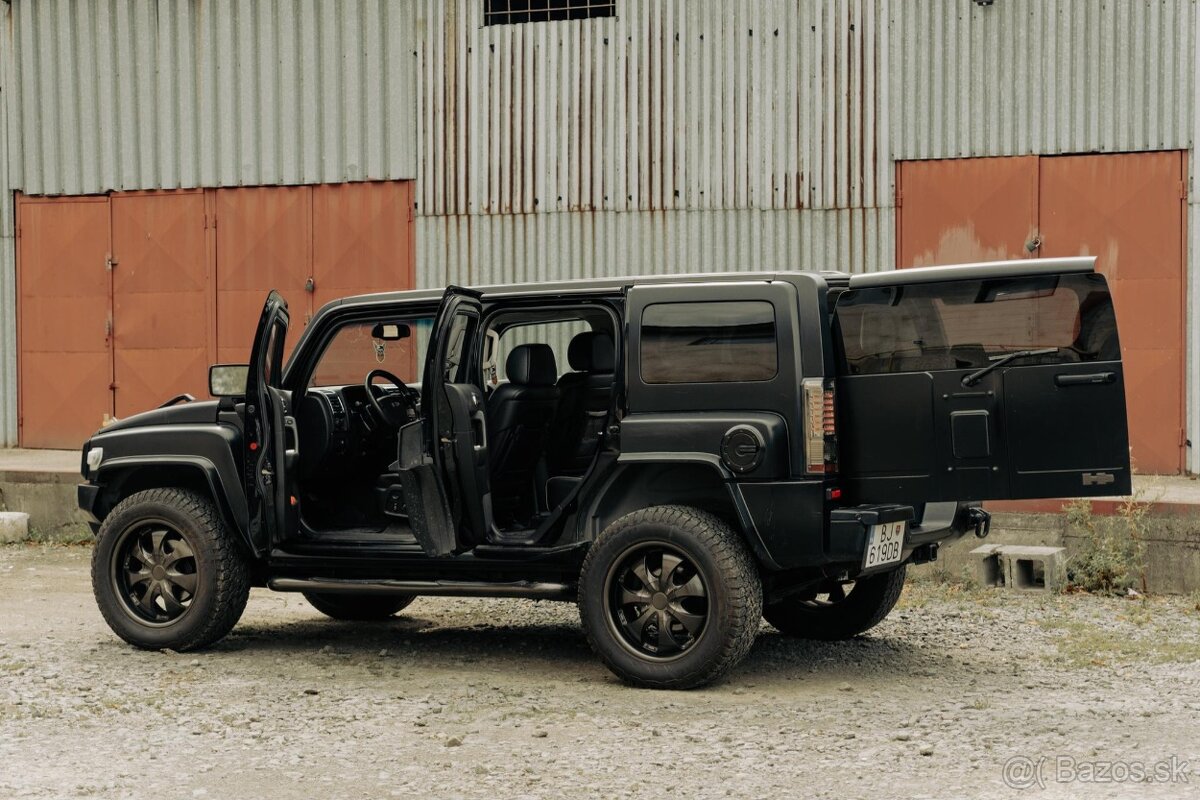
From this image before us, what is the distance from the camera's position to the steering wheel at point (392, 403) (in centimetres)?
847

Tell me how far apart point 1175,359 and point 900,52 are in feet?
12.3

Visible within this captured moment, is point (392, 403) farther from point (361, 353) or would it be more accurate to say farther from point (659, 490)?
point (659, 490)

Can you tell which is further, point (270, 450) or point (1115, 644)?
point (1115, 644)

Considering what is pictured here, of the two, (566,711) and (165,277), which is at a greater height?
(165,277)

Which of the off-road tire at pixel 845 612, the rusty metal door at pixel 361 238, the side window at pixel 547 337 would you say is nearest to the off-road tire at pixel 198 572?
the side window at pixel 547 337

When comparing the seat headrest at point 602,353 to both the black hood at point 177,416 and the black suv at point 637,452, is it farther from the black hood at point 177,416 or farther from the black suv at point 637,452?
the black hood at point 177,416

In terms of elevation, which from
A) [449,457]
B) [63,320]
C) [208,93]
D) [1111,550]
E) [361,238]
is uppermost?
[208,93]

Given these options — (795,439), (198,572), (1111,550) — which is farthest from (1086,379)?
(198,572)

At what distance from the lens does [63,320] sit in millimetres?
17312

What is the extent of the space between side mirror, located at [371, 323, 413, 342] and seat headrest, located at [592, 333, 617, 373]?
103 centimetres

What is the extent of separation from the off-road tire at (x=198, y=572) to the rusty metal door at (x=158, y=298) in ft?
27.8

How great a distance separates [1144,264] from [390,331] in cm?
806

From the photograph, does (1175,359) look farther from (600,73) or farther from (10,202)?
(10,202)

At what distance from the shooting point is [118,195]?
17109 mm
